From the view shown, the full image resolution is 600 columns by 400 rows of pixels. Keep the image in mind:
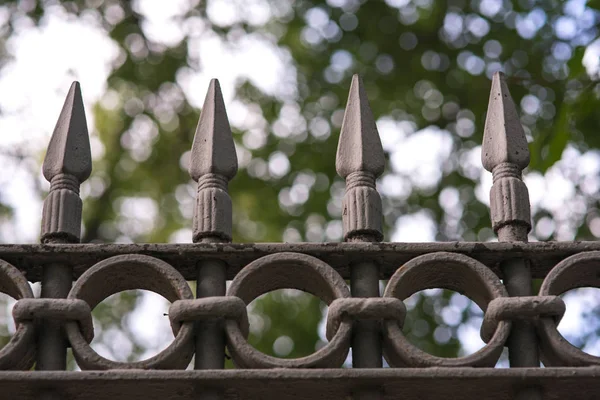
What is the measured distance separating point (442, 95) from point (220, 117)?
697 cm

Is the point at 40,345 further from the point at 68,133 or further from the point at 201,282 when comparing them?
the point at 68,133

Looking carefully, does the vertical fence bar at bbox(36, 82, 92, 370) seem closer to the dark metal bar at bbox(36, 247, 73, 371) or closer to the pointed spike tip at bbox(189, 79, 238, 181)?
the dark metal bar at bbox(36, 247, 73, 371)

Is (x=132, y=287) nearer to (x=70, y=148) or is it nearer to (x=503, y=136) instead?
(x=70, y=148)

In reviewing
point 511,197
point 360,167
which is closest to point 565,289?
point 511,197

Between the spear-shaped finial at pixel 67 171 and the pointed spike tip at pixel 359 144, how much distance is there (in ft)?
2.54

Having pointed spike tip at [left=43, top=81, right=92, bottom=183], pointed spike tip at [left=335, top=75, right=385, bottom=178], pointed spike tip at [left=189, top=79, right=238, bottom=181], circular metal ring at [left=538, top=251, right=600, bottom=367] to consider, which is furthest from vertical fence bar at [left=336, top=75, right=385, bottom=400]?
pointed spike tip at [left=43, top=81, right=92, bottom=183]

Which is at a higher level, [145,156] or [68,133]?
[145,156]

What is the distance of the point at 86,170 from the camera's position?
10.0 feet

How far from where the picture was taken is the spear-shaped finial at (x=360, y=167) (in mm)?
2918

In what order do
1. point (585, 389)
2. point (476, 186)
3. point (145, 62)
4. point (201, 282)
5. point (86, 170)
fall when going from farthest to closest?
1. point (145, 62)
2. point (476, 186)
3. point (86, 170)
4. point (201, 282)
5. point (585, 389)

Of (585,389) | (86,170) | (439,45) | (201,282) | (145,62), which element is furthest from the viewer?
(145,62)

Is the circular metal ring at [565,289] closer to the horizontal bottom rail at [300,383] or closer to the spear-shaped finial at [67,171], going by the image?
the horizontal bottom rail at [300,383]

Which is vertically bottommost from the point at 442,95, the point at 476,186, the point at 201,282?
the point at 201,282

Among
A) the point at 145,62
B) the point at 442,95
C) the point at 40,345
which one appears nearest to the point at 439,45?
the point at 442,95
